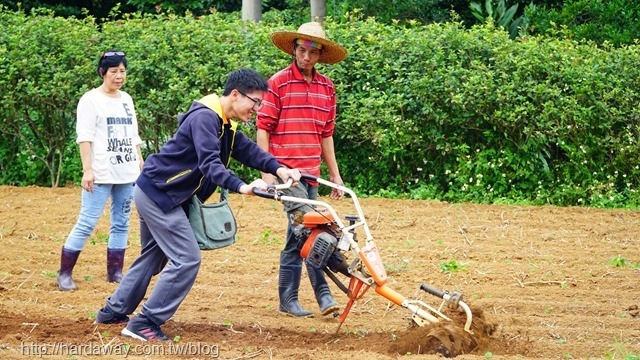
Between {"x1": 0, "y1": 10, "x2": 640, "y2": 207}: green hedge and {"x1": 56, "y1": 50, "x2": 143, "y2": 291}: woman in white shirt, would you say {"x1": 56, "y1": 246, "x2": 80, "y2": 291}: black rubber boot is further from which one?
{"x1": 0, "y1": 10, "x2": 640, "y2": 207}: green hedge

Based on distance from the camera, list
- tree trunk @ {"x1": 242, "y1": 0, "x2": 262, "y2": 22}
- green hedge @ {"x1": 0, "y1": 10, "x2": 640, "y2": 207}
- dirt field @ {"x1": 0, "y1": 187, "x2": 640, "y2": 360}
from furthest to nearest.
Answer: tree trunk @ {"x1": 242, "y1": 0, "x2": 262, "y2": 22}, green hedge @ {"x1": 0, "y1": 10, "x2": 640, "y2": 207}, dirt field @ {"x1": 0, "y1": 187, "x2": 640, "y2": 360}

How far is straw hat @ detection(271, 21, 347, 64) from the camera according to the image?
7.50 m

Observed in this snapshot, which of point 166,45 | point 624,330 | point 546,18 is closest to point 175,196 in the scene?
point 624,330

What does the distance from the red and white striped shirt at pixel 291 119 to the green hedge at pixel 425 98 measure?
177 inches

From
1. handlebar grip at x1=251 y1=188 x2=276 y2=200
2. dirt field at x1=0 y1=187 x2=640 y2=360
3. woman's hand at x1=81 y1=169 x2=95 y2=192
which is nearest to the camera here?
handlebar grip at x1=251 y1=188 x2=276 y2=200

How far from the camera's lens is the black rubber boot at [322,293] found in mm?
7477

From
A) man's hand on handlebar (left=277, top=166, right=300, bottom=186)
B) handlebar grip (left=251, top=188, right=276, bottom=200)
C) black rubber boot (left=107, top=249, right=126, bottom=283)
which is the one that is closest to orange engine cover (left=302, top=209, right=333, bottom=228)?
man's hand on handlebar (left=277, top=166, right=300, bottom=186)

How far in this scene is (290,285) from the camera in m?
7.61

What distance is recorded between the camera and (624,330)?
23.4ft

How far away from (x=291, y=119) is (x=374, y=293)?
1.61m

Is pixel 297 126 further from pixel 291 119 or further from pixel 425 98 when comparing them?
pixel 425 98

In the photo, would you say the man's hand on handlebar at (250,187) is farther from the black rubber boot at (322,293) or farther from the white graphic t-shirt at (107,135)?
the white graphic t-shirt at (107,135)

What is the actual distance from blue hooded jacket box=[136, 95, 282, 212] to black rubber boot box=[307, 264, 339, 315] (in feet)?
3.62
